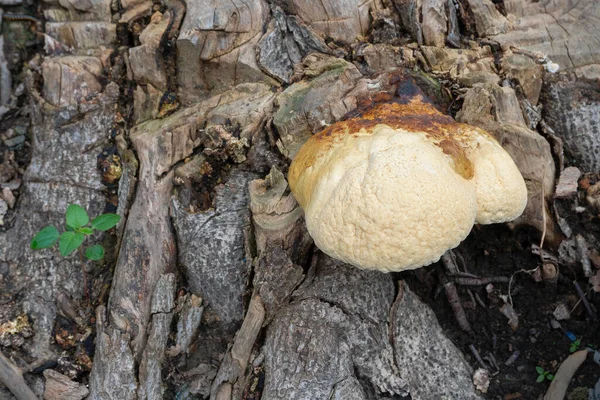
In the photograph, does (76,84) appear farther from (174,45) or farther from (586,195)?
(586,195)

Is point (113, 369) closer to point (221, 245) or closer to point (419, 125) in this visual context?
point (221, 245)

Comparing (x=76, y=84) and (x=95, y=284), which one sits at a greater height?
(x=76, y=84)

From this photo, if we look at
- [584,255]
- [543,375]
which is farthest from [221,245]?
[584,255]

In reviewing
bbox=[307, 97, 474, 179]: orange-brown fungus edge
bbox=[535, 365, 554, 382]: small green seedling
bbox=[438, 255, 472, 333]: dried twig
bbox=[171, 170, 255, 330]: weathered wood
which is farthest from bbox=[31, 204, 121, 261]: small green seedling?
bbox=[535, 365, 554, 382]: small green seedling

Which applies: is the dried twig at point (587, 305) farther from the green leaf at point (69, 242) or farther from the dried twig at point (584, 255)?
the green leaf at point (69, 242)

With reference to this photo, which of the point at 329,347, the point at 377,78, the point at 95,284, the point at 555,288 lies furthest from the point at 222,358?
the point at 555,288

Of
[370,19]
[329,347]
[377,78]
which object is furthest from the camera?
[370,19]

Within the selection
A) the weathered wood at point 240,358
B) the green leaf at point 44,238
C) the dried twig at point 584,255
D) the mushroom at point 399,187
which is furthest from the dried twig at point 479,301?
the green leaf at point 44,238
